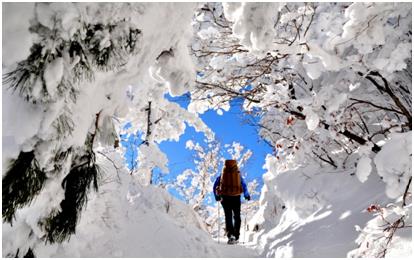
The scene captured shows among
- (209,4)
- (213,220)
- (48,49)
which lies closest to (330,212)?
(209,4)

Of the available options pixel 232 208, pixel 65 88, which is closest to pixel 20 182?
pixel 65 88

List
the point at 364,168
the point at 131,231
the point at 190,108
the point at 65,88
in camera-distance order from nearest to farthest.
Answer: the point at 65,88 < the point at 364,168 < the point at 131,231 < the point at 190,108

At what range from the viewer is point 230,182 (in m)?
7.30

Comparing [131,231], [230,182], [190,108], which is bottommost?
[131,231]


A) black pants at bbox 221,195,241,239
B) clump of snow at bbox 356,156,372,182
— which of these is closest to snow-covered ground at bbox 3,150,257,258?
black pants at bbox 221,195,241,239

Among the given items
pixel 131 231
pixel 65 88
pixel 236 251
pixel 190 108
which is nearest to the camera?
pixel 65 88

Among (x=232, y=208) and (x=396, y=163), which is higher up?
(x=232, y=208)

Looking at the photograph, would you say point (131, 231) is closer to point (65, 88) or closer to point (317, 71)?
point (317, 71)

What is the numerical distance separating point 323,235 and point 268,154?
466 cm

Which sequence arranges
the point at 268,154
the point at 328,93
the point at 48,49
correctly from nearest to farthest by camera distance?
1. the point at 48,49
2. the point at 328,93
3. the point at 268,154

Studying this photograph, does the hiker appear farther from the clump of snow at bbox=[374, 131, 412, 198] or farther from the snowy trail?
the clump of snow at bbox=[374, 131, 412, 198]

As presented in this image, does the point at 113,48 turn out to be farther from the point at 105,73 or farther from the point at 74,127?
the point at 74,127

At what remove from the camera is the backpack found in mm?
7234

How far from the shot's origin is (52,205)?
2.06m
